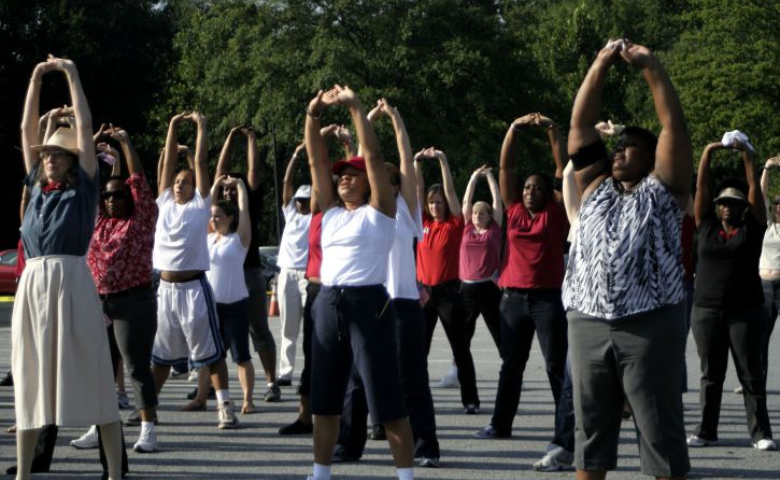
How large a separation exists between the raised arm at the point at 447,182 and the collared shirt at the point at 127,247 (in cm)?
237

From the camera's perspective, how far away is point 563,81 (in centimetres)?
6278

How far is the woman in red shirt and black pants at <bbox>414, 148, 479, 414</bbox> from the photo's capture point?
1217 cm

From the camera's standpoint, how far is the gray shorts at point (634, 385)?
21.4ft

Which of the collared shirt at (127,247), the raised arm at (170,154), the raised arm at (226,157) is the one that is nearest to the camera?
the collared shirt at (127,247)

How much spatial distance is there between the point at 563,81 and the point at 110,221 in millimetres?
54104

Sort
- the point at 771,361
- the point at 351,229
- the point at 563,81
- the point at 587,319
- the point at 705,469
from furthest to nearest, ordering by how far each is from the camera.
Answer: the point at 563,81 → the point at 771,361 → the point at 705,469 → the point at 351,229 → the point at 587,319

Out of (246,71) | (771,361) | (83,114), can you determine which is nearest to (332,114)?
(246,71)

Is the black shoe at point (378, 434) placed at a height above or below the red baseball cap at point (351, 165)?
below

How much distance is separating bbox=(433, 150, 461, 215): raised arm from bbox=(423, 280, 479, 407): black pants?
2.09 feet

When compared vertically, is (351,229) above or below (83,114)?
below

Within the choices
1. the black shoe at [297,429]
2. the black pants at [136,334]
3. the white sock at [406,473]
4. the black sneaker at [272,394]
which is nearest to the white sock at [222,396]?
the black shoe at [297,429]

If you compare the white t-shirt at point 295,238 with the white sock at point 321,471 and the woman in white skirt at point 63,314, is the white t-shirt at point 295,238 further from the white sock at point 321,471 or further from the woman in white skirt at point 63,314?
the white sock at point 321,471

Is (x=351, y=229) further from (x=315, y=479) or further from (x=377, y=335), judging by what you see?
(x=315, y=479)

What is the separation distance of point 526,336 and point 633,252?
151 inches
